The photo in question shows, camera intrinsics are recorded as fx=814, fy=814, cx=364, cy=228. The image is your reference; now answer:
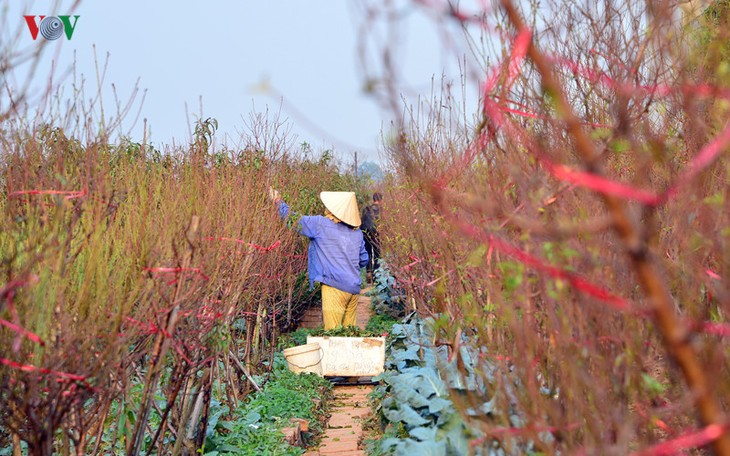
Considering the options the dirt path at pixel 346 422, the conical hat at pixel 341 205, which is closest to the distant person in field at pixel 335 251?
the conical hat at pixel 341 205

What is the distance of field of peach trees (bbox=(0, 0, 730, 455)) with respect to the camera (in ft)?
6.26

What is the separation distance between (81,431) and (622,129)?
9.48 ft

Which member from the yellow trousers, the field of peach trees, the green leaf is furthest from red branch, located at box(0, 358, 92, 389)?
the yellow trousers

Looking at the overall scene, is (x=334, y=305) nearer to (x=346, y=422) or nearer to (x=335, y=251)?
(x=335, y=251)

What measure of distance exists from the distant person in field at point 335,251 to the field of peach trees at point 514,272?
351 cm

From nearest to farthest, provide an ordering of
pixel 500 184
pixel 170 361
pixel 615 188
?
pixel 615 188 < pixel 500 184 < pixel 170 361

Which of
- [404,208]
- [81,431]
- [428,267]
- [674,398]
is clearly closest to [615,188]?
[674,398]

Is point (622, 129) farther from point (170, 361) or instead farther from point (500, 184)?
point (170, 361)

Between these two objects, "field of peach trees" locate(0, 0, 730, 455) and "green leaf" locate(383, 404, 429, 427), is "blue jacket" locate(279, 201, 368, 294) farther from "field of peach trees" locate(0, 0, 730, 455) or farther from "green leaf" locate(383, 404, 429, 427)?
"green leaf" locate(383, 404, 429, 427)

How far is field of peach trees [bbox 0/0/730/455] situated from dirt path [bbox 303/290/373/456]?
48 centimetres

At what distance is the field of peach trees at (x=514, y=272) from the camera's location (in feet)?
6.26

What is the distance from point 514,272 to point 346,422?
20.5 feet

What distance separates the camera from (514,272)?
2199mm

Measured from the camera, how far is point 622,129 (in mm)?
1640
